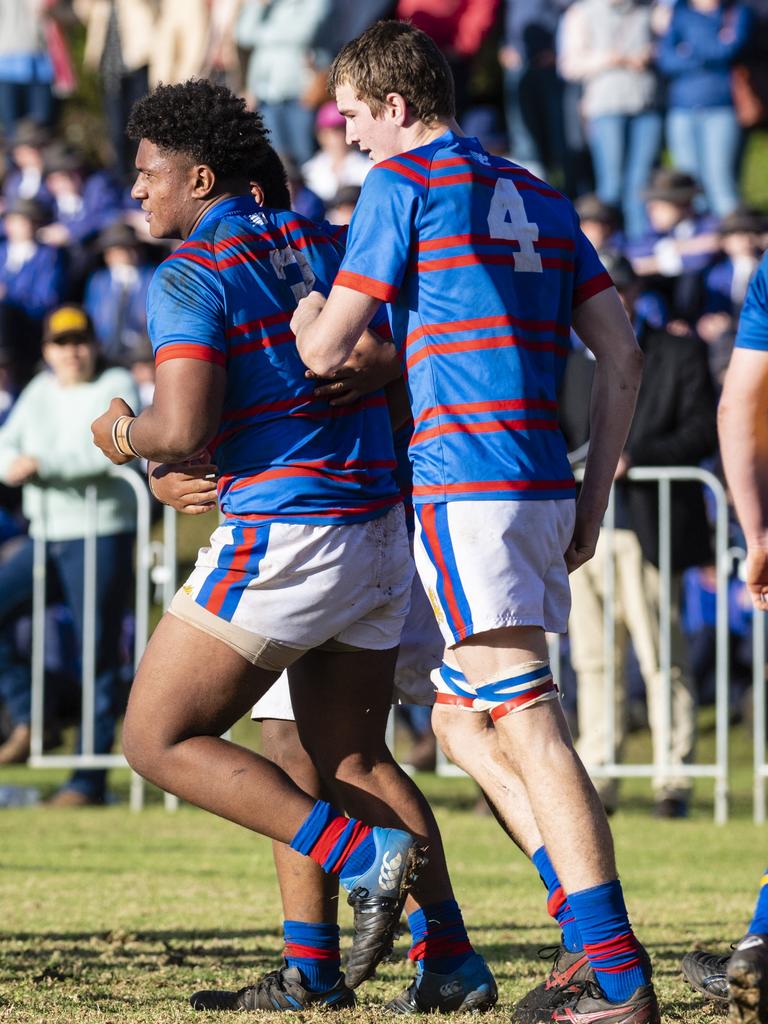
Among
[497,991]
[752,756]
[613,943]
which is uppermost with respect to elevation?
[613,943]

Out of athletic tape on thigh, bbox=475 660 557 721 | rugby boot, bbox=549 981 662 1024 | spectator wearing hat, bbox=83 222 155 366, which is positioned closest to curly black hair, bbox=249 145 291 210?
athletic tape on thigh, bbox=475 660 557 721

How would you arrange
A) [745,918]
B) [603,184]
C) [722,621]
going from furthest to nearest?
[603,184]
[722,621]
[745,918]

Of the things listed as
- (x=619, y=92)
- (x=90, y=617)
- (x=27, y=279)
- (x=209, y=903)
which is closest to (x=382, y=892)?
(x=209, y=903)

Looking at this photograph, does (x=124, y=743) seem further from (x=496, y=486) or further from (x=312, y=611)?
(x=496, y=486)

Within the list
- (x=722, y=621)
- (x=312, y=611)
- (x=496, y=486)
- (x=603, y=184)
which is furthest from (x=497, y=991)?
(x=603, y=184)

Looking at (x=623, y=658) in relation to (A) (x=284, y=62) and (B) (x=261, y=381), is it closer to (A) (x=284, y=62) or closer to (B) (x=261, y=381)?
(B) (x=261, y=381)

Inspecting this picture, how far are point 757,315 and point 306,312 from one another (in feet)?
3.36

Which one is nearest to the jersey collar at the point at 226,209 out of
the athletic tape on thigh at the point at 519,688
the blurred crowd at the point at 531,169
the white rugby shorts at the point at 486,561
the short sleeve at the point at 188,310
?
the short sleeve at the point at 188,310

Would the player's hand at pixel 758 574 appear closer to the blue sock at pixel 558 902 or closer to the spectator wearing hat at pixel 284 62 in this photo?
the blue sock at pixel 558 902

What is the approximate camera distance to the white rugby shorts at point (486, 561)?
3.88 m

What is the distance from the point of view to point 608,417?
13.8 ft

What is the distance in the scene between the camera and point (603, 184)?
15.9m

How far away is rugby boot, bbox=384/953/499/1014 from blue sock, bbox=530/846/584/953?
26 cm

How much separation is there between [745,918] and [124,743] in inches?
105
